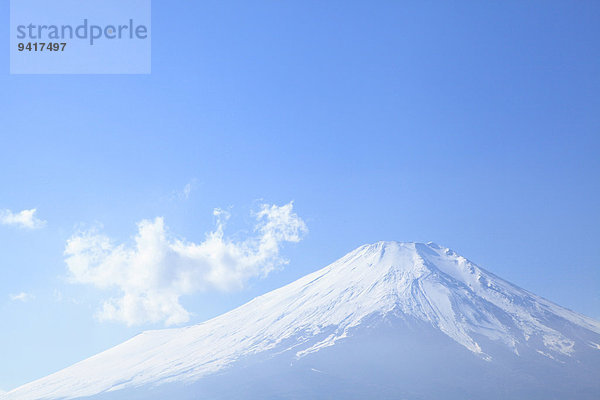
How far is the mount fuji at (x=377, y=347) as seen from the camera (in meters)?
85.2

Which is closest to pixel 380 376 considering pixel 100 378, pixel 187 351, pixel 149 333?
pixel 187 351

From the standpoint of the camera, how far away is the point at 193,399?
277 feet

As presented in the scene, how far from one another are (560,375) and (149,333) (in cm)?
8318

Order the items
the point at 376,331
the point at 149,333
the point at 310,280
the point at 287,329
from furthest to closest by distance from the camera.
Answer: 1. the point at 149,333
2. the point at 310,280
3. the point at 287,329
4. the point at 376,331

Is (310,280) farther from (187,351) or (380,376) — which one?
(380,376)

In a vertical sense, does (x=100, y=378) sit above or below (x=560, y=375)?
above

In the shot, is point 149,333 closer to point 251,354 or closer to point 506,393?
point 251,354

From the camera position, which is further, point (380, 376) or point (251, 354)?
point (251, 354)

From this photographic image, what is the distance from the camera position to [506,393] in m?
82.3

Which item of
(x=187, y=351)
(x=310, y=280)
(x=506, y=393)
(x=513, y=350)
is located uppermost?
(x=310, y=280)

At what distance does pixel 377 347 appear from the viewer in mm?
91875

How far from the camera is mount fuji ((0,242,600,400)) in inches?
3356

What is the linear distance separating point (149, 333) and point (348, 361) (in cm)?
5763

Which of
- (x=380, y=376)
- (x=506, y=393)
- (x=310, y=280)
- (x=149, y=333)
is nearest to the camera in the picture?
(x=506, y=393)
